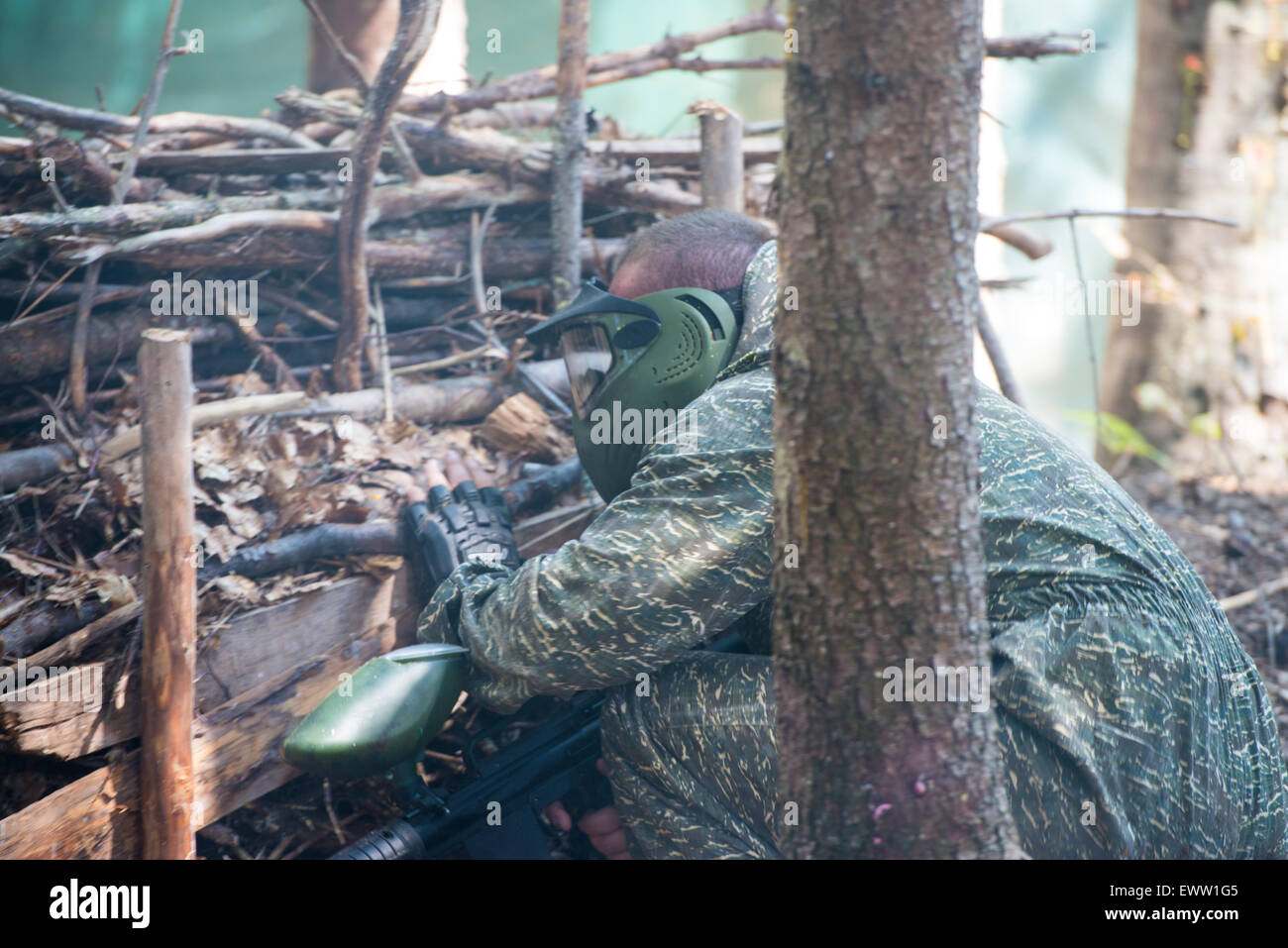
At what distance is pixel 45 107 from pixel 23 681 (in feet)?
6.60

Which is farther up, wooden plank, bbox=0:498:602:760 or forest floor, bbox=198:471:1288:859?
wooden plank, bbox=0:498:602:760

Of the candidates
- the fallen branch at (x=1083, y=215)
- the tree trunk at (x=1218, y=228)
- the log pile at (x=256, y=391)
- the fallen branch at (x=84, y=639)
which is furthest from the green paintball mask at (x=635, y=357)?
the tree trunk at (x=1218, y=228)

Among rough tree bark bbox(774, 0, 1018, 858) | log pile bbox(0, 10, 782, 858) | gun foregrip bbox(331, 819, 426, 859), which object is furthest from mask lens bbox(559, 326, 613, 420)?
gun foregrip bbox(331, 819, 426, 859)

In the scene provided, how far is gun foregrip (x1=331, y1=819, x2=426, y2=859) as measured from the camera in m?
2.08

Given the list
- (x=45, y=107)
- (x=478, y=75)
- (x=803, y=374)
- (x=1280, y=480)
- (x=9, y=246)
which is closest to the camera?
(x=803, y=374)

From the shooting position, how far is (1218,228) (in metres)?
5.85

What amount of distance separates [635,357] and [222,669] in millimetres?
1340

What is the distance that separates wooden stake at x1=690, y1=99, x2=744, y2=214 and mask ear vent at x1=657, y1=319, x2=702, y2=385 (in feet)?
4.98

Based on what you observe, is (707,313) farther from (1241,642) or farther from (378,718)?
(1241,642)

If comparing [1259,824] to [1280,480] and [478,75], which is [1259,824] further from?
[478,75]

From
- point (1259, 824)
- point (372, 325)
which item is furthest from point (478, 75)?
point (1259, 824)

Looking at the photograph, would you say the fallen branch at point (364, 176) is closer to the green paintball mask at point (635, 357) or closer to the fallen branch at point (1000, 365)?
the green paintball mask at point (635, 357)

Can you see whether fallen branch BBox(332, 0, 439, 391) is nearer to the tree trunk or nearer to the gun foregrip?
the gun foregrip

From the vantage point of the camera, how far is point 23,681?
210cm
